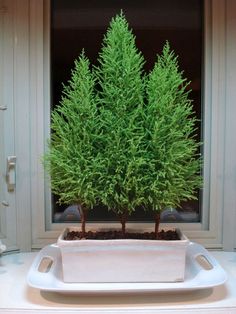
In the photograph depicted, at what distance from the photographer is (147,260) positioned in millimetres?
975

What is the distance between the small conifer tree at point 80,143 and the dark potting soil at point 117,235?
0.11 metres

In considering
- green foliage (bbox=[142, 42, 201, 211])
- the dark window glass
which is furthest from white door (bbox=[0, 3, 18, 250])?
green foliage (bbox=[142, 42, 201, 211])

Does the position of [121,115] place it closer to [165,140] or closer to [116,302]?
[165,140]

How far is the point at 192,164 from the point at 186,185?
0.06 metres

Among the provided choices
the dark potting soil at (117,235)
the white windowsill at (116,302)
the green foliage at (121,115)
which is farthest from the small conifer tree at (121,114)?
the white windowsill at (116,302)

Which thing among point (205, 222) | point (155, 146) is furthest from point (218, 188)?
point (155, 146)

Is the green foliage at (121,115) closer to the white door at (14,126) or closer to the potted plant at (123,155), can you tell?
the potted plant at (123,155)

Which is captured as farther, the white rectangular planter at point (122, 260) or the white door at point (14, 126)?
the white door at point (14, 126)

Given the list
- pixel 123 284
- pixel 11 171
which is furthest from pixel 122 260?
pixel 11 171

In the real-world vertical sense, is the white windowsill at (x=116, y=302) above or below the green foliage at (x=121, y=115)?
below

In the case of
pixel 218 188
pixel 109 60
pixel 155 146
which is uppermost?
pixel 109 60

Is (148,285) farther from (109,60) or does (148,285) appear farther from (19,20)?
(19,20)

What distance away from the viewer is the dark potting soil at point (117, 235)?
41.4 inches

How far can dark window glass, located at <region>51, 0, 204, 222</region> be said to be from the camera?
135 centimetres
